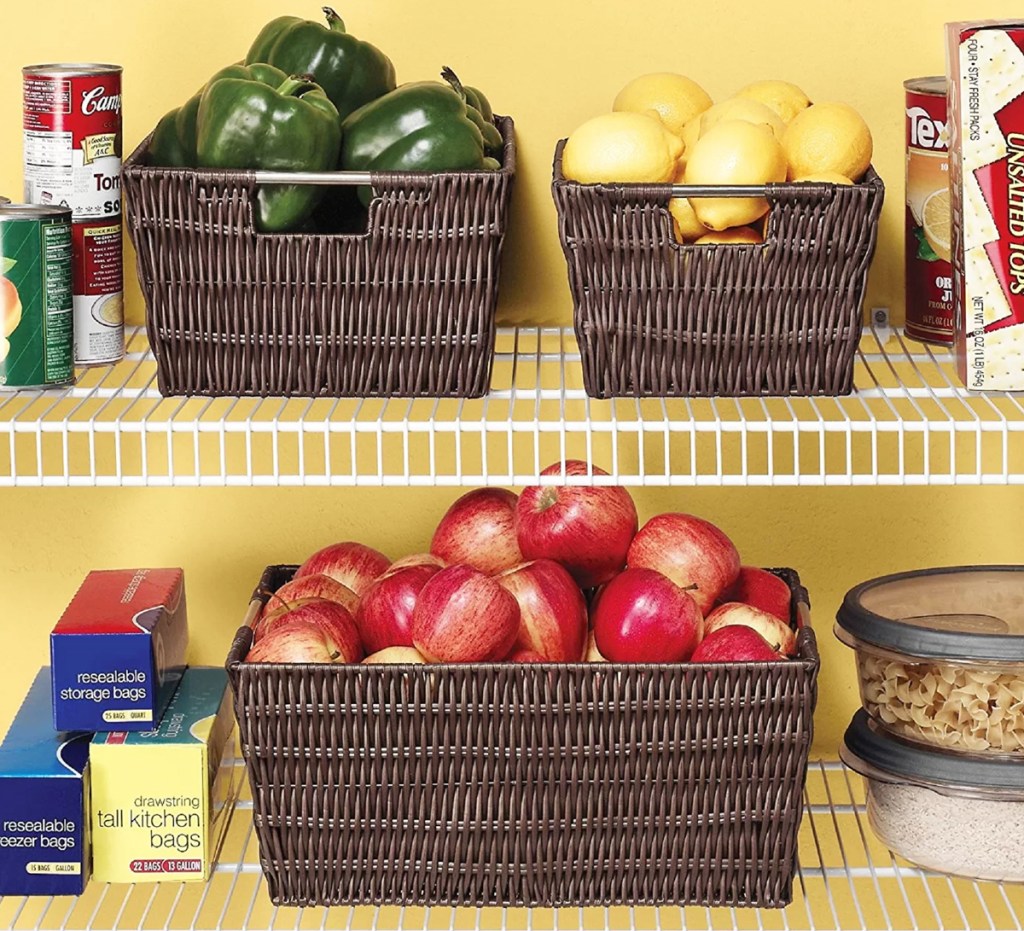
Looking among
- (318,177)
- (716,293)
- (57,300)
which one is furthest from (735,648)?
(57,300)

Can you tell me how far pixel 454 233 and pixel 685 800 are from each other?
468 millimetres

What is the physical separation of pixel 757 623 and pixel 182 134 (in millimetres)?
599

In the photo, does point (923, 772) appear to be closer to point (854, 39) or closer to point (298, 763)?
point (298, 763)

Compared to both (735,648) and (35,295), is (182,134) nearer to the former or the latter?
(35,295)

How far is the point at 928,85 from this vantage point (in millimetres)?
1347

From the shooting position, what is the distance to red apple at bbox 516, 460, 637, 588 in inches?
51.5

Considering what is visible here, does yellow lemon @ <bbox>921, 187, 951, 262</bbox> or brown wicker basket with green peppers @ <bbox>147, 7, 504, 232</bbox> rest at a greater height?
brown wicker basket with green peppers @ <bbox>147, 7, 504, 232</bbox>

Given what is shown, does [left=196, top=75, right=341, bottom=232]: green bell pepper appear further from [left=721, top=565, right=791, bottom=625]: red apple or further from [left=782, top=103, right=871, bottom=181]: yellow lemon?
[left=721, top=565, right=791, bottom=625]: red apple

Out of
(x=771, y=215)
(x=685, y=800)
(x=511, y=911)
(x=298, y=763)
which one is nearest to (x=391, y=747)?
(x=298, y=763)

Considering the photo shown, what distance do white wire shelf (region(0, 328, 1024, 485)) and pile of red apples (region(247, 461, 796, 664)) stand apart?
0.05 metres

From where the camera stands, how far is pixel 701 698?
1204mm

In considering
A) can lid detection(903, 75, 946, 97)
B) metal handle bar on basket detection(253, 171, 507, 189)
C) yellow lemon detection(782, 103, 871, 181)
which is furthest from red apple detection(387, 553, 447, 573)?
can lid detection(903, 75, 946, 97)

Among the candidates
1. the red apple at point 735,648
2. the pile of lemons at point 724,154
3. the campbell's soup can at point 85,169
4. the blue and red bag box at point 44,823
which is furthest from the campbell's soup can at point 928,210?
the blue and red bag box at point 44,823

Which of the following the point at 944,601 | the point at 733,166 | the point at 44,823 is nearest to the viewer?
the point at 733,166
